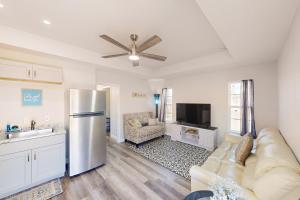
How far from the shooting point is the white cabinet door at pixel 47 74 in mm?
2553

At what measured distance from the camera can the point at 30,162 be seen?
2246 millimetres

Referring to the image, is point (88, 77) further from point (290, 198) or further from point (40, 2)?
point (290, 198)

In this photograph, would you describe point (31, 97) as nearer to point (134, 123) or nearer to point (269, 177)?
point (134, 123)

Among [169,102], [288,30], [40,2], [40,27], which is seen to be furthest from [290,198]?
[169,102]

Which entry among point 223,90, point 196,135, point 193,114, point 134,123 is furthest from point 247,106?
point 134,123

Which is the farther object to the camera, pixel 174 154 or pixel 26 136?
pixel 174 154

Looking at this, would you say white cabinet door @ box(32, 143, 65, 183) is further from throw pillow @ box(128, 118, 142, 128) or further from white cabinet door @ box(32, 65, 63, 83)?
throw pillow @ box(128, 118, 142, 128)

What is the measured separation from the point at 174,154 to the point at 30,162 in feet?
10.2

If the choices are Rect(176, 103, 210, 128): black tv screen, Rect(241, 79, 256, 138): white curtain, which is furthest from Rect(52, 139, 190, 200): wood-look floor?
Rect(241, 79, 256, 138): white curtain

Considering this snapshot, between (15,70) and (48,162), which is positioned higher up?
(15,70)

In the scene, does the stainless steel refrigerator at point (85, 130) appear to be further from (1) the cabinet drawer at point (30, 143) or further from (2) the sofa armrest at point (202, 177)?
(2) the sofa armrest at point (202, 177)

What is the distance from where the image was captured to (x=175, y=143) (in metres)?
4.43

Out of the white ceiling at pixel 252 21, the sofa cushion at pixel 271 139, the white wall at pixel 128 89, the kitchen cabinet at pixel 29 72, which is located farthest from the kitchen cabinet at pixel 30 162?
the sofa cushion at pixel 271 139

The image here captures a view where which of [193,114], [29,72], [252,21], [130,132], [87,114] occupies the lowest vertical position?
[130,132]
